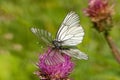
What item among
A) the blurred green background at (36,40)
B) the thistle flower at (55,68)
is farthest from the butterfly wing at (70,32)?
the blurred green background at (36,40)

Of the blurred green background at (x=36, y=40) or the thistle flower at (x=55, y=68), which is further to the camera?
the blurred green background at (x=36, y=40)

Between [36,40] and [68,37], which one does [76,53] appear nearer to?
[68,37]

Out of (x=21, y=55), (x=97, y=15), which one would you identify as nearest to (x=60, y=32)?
(x=97, y=15)

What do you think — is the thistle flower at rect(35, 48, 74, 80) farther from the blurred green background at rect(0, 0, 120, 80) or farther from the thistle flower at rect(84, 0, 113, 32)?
the blurred green background at rect(0, 0, 120, 80)

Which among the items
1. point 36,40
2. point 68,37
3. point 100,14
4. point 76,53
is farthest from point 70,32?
point 36,40

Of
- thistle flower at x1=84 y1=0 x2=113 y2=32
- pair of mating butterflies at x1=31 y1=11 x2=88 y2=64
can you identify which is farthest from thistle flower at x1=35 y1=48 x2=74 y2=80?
thistle flower at x1=84 y1=0 x2=113 y2=32

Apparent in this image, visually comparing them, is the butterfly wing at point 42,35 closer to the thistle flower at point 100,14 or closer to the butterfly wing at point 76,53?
the butterfly wing at point 76,53
